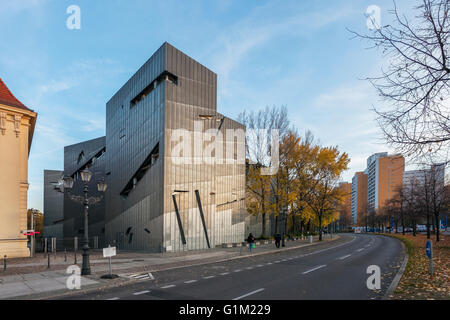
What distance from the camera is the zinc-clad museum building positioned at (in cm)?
2700

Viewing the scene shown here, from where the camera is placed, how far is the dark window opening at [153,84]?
27.9 m

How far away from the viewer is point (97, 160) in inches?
1864

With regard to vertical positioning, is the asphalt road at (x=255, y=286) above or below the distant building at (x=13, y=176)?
below

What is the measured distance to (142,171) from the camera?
3106 cm

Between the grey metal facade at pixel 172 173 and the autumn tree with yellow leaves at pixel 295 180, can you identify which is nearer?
the grey metal facade at pixel 172 173

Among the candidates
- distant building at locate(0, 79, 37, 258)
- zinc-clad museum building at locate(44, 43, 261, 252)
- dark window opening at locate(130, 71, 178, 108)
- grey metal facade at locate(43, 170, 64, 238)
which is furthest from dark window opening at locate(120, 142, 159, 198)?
grey metal facade at locate(43, 170, 64, 238)

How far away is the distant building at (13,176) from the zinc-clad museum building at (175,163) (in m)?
7.58

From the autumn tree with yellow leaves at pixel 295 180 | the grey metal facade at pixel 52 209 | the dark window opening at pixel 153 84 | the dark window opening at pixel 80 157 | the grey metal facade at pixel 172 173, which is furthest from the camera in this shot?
the grey metal facade at pixel 52 209

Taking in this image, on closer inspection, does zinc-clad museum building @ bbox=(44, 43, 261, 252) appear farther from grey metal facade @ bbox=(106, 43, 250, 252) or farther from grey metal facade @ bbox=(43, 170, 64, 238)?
grey metal facade @ bbox=(43, 170, 64, 238)

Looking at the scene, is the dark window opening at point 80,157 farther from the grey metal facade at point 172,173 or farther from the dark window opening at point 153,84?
the dark window opening at point 153,84

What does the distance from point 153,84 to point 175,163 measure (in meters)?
8.64

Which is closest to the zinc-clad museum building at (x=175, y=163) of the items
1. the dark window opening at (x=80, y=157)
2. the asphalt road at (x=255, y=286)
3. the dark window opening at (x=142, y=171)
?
the dark window opening at (x=142, y=171)

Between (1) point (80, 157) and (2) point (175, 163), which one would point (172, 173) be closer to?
(2) point (175, 163)
